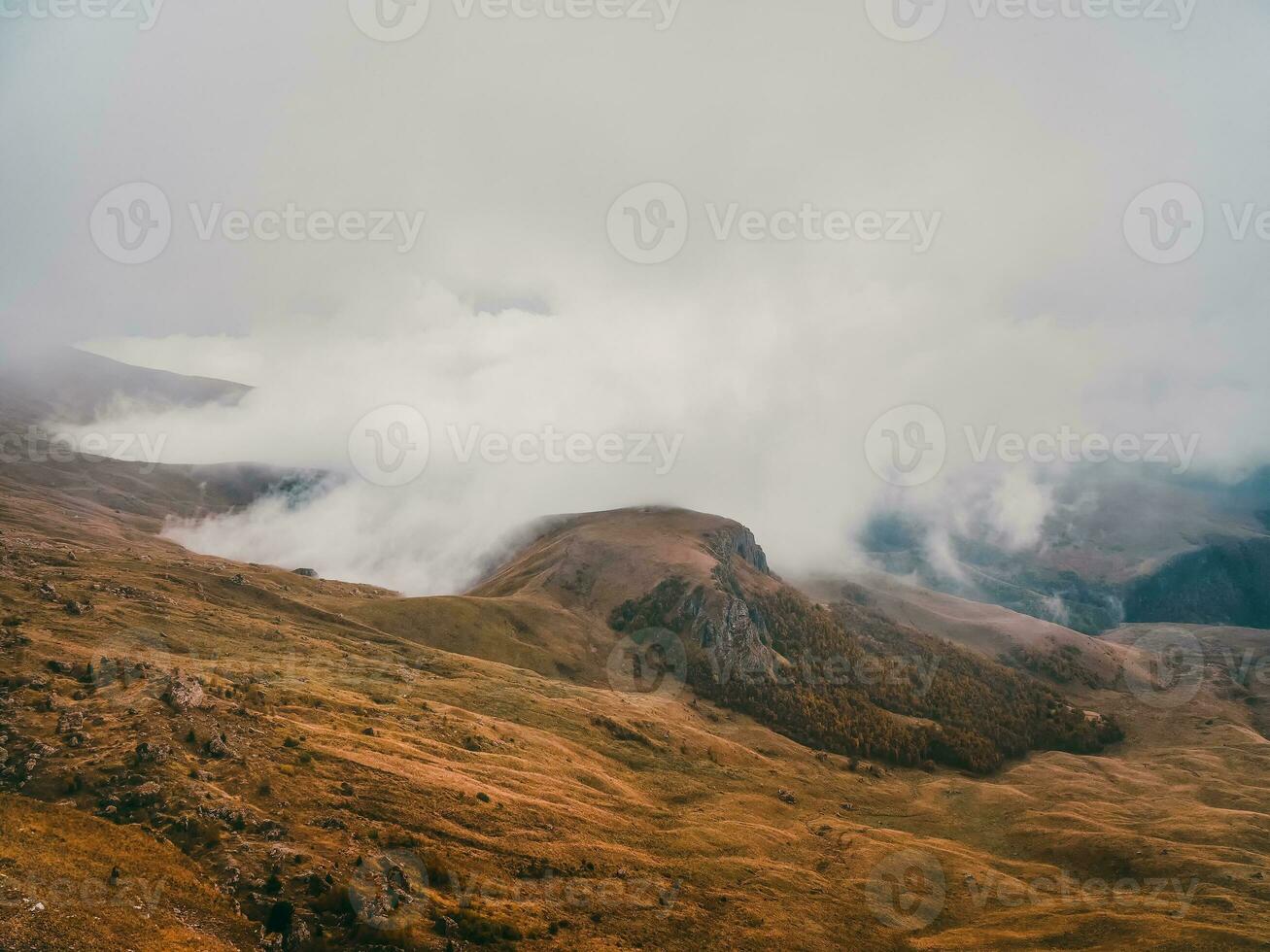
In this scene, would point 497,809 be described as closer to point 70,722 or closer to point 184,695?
point 184,695

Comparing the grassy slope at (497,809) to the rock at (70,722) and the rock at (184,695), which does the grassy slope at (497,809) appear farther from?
the rock at (184,695)

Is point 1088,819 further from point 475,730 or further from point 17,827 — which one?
point 17,827

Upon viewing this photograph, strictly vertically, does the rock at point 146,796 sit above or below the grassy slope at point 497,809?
above

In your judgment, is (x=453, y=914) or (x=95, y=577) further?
(x=95, y=577)

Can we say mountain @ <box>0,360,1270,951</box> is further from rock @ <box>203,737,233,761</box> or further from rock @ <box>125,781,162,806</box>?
rock @ <box>203,737,233,761</box>

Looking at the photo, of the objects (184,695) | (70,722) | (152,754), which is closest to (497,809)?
(152,754)

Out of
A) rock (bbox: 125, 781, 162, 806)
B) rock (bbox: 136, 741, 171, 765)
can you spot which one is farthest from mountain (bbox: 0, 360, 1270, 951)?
rock (bbox: 136, 741, 171, 765)

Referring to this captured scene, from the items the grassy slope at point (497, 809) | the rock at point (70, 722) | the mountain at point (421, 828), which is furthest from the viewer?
the rock at point (70, 722)

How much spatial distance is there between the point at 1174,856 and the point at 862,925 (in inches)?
3005

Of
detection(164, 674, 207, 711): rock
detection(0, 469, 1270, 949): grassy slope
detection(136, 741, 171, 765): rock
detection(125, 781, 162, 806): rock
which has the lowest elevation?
detection(0, 469, 1270, 949): grassy slope

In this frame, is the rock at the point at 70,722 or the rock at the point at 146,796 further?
the rock at the point at 70,722

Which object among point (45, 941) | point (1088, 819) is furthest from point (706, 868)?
point (1088, 819)

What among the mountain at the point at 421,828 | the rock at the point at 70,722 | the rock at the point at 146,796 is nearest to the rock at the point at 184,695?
the mountain at the point at 421,828

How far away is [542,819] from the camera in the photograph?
95.6 metres
